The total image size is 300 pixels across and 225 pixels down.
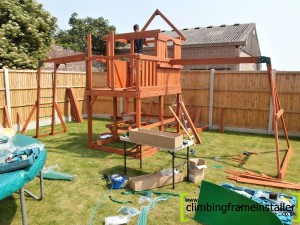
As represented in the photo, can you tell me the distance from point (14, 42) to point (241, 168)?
1229 cm

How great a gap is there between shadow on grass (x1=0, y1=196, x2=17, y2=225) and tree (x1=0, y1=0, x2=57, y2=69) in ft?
29.2

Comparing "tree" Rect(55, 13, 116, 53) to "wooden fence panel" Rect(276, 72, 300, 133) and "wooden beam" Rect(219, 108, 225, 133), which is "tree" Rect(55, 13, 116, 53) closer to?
"wooden beam" Rect(219, 108, 225, 133)

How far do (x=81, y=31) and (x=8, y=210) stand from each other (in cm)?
3787

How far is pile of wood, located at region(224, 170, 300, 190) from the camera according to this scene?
16.0 feet

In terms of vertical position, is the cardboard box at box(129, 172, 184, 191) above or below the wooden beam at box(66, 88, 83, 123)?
below

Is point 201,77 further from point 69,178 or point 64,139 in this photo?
point 69,178

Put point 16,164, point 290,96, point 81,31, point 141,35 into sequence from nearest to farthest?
point 16,164 < point 141,35 < point 290,96 < point 81,31

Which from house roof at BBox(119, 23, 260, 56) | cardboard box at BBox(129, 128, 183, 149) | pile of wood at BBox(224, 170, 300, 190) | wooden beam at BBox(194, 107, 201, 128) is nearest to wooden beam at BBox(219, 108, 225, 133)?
wooden beam at BBox(194, 107, 201, 128)

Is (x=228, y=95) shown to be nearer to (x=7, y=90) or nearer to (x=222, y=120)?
(x=222, y=120)

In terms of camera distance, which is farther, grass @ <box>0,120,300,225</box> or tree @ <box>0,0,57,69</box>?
tree @ <box>0,0,57,69</box>

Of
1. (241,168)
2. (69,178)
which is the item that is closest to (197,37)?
(241,168)

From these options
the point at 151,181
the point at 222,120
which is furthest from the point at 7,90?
the point at 222,120

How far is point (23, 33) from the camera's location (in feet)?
41.2

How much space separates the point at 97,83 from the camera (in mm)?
13492
